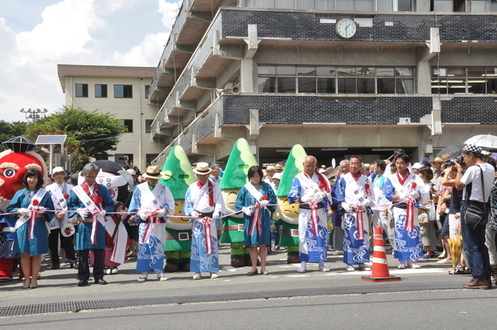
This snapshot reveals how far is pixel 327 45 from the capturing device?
24.9 m

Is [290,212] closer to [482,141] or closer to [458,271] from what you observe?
[458,271]

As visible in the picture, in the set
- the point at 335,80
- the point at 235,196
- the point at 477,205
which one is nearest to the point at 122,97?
the point at 335,80

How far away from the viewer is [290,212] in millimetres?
11734

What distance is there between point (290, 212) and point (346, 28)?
14309mm

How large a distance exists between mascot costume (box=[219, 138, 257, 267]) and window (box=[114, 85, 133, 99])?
140ft

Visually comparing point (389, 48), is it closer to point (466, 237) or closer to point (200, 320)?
point (466, 237)

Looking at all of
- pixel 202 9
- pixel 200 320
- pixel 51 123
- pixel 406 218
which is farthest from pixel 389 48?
pixel 51 123

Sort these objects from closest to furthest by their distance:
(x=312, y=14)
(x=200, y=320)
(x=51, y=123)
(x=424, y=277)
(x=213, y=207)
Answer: (x=200, y=320) < (x=424, y=277) < (x=213, y=207) < (x=312, y=14) < (x=51, y=123)

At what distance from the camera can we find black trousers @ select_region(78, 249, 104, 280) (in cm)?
1011

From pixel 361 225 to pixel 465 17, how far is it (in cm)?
1644

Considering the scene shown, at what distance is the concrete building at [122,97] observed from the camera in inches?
2068

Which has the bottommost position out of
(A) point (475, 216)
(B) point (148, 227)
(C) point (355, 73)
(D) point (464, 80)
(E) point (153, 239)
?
(E) point (153, 239)

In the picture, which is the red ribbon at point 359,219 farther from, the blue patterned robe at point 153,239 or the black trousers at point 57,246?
the black trousers at point 57,246

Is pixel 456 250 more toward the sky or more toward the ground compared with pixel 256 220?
more toward the ground
